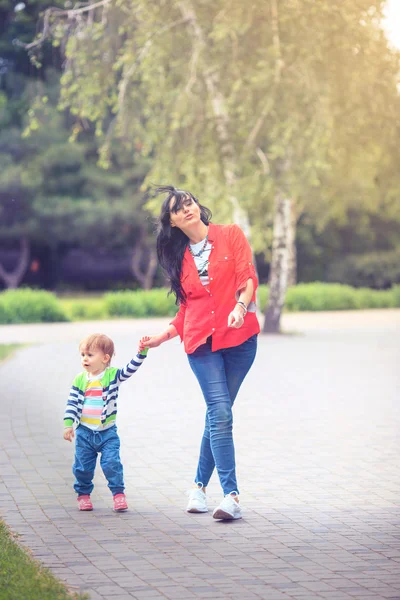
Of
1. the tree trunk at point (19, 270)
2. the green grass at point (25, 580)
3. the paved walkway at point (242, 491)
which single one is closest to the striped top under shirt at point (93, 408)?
the paved walkway at point (242, 491)

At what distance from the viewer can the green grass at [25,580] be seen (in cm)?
461

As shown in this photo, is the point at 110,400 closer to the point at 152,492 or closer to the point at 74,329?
the point at 152,492

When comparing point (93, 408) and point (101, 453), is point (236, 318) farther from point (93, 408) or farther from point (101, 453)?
point (101, 453)

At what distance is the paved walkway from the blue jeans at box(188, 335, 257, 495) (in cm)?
31

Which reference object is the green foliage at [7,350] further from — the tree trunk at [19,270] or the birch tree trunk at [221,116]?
the tree trunk at [19,270]

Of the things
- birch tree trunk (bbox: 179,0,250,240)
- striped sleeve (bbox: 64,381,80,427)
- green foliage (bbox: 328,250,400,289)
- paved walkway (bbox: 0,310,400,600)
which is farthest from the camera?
green foliage (bbox: 328,250,400,289)

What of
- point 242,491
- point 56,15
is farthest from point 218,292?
point 56,15

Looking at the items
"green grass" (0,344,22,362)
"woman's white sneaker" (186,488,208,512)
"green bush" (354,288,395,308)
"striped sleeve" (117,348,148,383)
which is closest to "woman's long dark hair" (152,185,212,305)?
"striped sleeve" (117,348,148,383)

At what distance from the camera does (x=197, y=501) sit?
257 inches

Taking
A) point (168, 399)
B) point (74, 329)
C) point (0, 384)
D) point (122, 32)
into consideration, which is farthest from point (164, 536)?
point (74, 329)

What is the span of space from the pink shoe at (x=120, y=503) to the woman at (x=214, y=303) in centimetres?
59

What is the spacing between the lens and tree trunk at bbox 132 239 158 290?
46406mm

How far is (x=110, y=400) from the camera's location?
21.4 ft

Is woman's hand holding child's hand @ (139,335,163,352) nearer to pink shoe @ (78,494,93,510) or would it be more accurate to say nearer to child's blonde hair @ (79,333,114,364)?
child's blonde hair @ (79,333,114,364)
